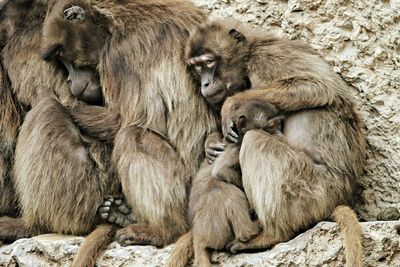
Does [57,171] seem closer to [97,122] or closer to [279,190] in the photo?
[97,122]

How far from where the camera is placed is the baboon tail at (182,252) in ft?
22.6

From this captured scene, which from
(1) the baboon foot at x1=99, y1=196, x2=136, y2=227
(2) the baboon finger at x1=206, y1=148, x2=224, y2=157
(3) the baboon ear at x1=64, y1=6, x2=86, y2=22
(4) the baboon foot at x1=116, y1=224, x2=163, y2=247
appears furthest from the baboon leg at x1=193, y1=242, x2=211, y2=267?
(3) the baboon ear at x1=64, y1=6, x2=86, y2=22

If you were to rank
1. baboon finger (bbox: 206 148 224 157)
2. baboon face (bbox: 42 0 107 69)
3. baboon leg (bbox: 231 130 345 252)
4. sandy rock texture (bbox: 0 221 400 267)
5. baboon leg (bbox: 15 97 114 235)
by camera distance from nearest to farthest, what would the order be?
sandy rock texture (bbox: 0 221 400 267) < baboon leg (bbox: 231 130 345 252) < baboon finger (bbox: 206 148 224 157) < baboon leg (bbox: 15 97 114 235) < baboon face (bbox: 42 0 107 69)

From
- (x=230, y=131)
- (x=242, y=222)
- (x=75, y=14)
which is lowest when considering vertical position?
(x=242, y=222)

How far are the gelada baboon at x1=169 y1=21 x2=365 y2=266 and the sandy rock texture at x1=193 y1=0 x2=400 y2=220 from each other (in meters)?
0.44

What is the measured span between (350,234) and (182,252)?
1.18 metres

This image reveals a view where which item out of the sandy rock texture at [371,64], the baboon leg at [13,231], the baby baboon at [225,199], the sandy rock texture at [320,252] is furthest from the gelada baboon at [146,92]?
the sandy rock texture at [371,64]

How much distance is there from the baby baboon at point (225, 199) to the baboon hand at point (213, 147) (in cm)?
9

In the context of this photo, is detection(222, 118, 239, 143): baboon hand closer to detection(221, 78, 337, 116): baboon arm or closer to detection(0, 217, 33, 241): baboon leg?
detection(221, 78, 337, 116): baboon arm

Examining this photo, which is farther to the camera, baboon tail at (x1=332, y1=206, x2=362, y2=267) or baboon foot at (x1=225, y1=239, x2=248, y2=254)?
baboon foot at (x1=225, y1=239, x2=248, y2=254)

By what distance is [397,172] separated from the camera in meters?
7.70

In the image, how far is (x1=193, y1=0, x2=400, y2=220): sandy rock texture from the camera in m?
7.70

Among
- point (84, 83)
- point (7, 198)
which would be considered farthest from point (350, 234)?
point (7, 198)

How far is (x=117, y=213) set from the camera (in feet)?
25.0
